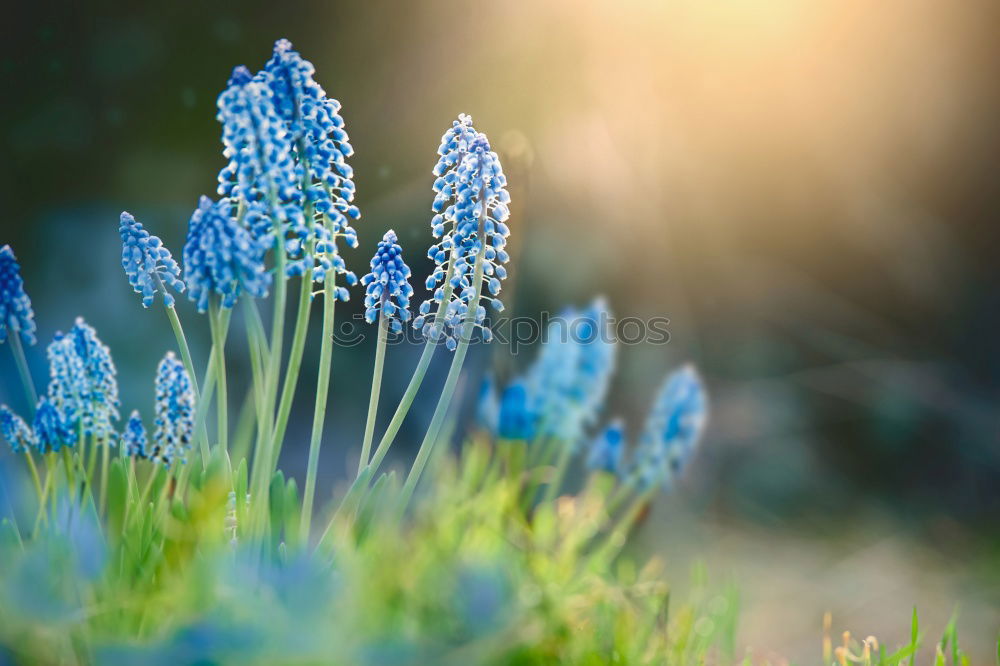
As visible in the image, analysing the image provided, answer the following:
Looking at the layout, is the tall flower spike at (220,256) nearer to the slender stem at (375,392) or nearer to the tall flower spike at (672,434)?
the slender stem at (375,392)

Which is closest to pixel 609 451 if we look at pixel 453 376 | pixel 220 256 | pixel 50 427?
pixel 453 376

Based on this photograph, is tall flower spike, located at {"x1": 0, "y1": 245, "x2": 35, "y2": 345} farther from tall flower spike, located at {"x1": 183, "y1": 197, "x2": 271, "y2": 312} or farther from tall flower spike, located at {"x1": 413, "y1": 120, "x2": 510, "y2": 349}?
tall flower spike, located at {"x1": 413, "y1": 120, "x2": 510, "y2": 349}

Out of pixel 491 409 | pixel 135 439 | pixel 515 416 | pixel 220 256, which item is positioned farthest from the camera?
pixel 491 409

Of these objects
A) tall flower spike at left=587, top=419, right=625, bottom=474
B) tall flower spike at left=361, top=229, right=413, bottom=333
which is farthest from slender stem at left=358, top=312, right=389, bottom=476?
tall flower spike at left=587, top=419, right=625, bottom=474

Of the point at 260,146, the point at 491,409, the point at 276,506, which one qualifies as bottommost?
the point at 276,506

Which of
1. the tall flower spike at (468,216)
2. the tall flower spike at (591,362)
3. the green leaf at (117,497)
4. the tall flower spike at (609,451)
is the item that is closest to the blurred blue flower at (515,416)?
the tall flower spike at (591,362)

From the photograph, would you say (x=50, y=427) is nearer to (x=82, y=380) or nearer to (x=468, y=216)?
(x=82, y=380)
